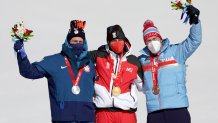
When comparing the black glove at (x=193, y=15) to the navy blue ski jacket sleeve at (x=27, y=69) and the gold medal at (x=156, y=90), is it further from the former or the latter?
the navy blue ski jacket sleeve at (x=27, y=69)

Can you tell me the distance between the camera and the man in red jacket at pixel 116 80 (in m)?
13.0

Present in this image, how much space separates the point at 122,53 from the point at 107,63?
29 cm

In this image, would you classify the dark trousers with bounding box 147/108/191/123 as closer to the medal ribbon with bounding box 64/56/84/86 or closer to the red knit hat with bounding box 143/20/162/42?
the red knit hat with bounding box 143/20/162/42

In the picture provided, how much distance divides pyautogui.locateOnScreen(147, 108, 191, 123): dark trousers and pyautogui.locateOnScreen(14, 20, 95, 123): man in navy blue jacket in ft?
3.69

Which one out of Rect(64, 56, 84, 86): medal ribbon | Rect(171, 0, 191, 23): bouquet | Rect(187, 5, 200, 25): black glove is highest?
Rect(171, 0, 191, 23): bouquet

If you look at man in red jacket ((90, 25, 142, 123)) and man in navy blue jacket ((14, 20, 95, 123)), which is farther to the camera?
man in red jacket ((90, 25, 142, 123))

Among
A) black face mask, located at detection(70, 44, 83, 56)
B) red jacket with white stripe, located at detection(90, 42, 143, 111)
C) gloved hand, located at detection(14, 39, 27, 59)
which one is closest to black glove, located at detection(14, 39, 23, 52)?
gloved hand, located at detection(14, 39, 27, 59)

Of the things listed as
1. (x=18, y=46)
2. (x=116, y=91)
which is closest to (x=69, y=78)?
(x=116, y=91)

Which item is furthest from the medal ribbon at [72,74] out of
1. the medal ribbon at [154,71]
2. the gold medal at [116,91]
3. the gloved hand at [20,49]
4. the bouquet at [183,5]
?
the bouquet at [183,5]

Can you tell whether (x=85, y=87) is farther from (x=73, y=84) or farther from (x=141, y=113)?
(x=141, y=113)

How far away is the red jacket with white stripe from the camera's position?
13.0 metres

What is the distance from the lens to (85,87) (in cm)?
1266

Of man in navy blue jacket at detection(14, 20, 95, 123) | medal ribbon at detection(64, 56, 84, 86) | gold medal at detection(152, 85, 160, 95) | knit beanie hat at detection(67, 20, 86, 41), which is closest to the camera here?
man in navy blue jacket at detection(14, 20, 95, 123)

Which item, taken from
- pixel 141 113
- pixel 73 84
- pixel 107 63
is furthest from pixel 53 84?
pixel 141 113
